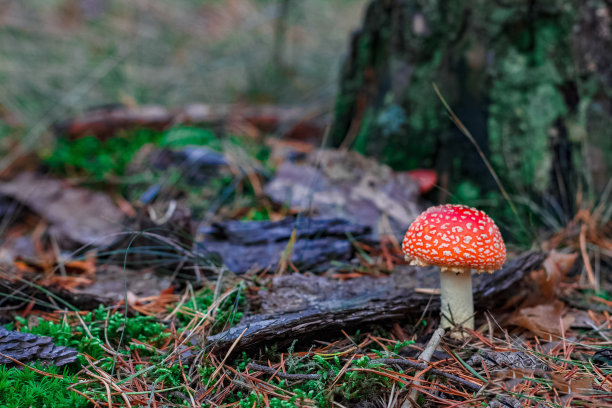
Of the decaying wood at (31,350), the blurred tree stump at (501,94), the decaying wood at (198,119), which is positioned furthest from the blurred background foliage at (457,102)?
the decaying wood at (31,350)

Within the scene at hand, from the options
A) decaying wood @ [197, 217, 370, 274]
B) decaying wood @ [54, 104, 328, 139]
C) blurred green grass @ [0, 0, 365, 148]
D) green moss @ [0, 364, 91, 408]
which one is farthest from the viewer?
blurred green grass @ [0, 0, 365, 148]

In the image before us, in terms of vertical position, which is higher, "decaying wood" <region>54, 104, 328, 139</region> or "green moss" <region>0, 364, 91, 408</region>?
"decaying wood" <region>54, 104, 328, 139</region>

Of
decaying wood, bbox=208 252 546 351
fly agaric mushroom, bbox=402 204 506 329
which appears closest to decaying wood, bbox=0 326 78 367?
decaying wood, bbox=208 252 546 351

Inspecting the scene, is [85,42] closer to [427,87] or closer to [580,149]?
[427,87]

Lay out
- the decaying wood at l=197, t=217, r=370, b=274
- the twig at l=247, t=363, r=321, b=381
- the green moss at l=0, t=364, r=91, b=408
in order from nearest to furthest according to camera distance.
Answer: the green moss at l=0, t=364, r=91, b=408, the twig at l=247, t=363, r=321, b=381, the decaying wood at l=197, t=217, r=370, b=274

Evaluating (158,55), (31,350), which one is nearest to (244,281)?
(31,350)

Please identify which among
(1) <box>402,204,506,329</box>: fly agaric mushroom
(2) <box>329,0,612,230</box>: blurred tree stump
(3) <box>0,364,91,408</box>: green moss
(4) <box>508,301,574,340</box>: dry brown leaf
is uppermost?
(2) <box>329,0,612,230</box>: blurred tree stump

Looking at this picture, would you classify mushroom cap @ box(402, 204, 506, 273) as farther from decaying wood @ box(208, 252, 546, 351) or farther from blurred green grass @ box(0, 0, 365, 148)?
blurred green grass @ box(0, 0, 365, 148)

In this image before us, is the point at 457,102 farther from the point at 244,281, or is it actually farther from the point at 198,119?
the point at 198,119
